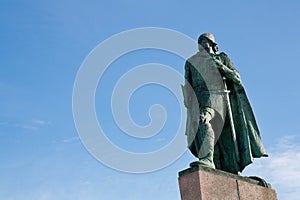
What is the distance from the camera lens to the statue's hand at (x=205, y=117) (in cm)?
860

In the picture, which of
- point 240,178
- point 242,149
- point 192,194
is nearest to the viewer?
point 192,194

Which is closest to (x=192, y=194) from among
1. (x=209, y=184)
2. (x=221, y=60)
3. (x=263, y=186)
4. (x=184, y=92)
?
(x=209, y=184)

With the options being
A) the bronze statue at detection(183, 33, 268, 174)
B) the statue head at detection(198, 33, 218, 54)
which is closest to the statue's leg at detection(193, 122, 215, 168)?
the bronze statue at detection(183, 33, 268, 174)

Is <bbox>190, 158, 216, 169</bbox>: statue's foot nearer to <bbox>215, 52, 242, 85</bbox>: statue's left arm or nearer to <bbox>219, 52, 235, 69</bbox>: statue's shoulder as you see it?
<bbox>215, 52, 242, 85</bbox>: statue's left arm

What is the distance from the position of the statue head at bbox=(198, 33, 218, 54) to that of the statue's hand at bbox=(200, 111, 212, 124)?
4.85 feet

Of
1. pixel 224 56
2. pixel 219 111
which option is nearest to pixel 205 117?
pixel 219 111

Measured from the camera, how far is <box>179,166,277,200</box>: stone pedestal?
7.52m

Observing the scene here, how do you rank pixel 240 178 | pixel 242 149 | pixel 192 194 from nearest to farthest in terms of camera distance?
pixel 192 194 → pixel 240 178 → pixel 242 149

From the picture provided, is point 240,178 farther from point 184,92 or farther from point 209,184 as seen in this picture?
point 184,92

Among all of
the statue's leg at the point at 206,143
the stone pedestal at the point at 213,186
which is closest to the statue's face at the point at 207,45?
the statue's leg at the point at 206,143

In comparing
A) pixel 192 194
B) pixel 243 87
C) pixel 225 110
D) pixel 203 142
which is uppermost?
pixel 243 87

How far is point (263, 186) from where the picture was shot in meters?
8.65

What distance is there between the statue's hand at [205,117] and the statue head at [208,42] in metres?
1.48

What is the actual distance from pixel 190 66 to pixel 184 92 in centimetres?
56
